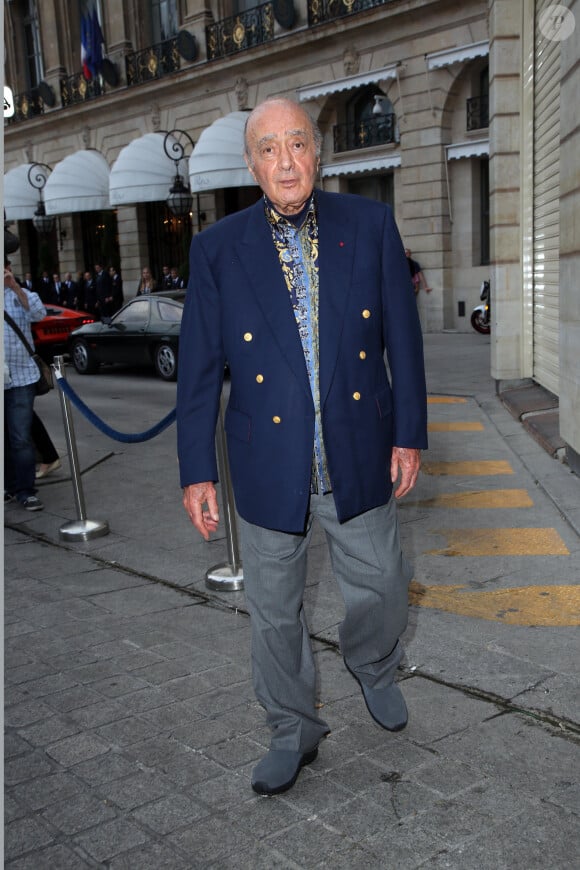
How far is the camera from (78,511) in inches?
250

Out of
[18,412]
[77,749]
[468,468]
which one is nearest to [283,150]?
[77,749]

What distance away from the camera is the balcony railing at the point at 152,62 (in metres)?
28.0

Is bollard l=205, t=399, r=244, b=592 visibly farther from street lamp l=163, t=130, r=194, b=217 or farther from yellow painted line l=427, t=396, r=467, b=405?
street lamp l=163, t=130, r=194, b=217

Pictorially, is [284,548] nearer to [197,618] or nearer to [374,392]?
[374,392]

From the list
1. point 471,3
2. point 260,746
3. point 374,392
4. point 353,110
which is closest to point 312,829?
point 260,746

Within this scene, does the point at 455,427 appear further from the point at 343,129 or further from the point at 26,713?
the point at 343,129

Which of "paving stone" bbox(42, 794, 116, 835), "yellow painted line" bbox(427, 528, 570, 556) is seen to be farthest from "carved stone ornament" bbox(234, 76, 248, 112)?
"paving stone" bbox(42, 794, 116, 835)

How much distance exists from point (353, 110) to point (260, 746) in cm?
2285

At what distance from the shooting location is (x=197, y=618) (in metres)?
4.51

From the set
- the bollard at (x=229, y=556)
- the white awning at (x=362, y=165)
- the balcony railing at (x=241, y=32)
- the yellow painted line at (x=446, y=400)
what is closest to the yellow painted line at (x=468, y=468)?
the bollard at (x=229, y=556)

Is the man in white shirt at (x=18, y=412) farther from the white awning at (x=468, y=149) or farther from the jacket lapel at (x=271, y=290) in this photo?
the white awning at (x=468, y=149)

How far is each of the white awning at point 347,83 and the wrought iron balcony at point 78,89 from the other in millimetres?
9874

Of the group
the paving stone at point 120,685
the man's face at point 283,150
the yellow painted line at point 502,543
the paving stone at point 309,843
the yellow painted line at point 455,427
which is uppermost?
the man's face at point 283,150

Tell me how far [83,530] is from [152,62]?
2558 centimetres
